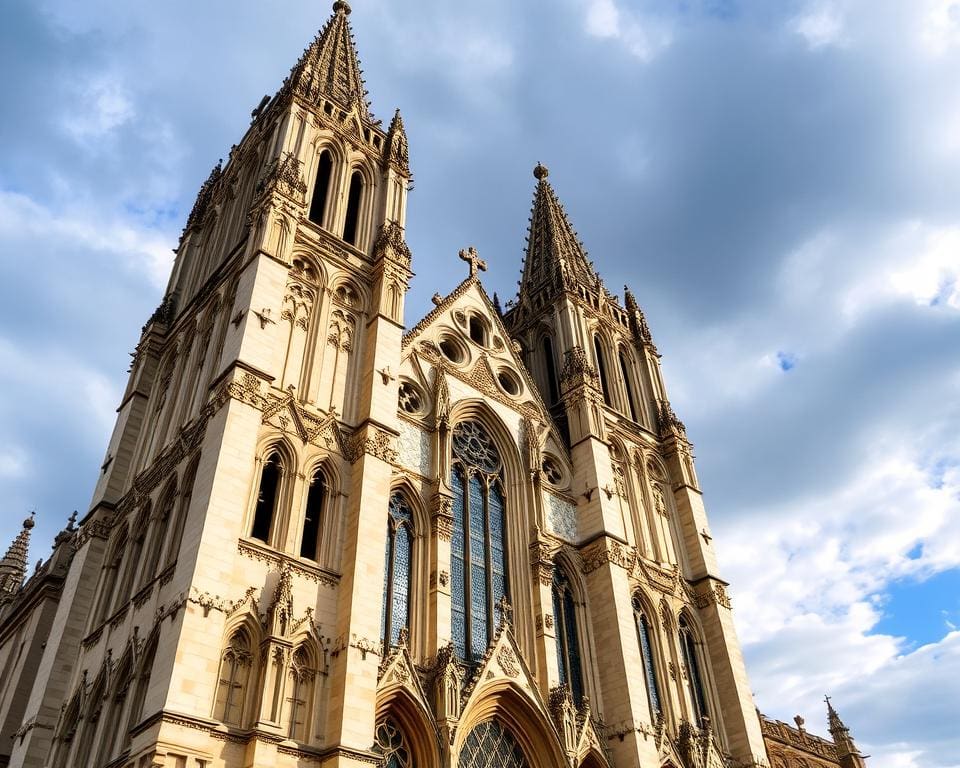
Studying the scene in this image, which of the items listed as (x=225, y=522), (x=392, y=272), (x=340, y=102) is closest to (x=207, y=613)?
(x=225, y=522)

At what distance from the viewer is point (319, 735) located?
59.4ft

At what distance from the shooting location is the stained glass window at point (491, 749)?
71.6 feet

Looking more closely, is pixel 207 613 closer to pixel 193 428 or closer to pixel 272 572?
pixel 272 572

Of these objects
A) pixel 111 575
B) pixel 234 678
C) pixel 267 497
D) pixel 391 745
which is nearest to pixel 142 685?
pixel 234 678

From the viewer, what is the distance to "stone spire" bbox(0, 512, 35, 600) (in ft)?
142

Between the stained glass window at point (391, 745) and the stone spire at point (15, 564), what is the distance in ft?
94.4

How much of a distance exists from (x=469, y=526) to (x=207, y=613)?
10268 mm

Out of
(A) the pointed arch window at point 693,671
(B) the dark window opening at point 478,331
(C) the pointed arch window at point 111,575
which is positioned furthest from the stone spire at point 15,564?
(A) the pointed arch window at point 693,671

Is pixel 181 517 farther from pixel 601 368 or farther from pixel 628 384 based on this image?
pixel 628 384

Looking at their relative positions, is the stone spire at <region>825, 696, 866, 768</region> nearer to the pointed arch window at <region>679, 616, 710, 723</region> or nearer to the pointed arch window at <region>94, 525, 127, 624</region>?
the pointed arch window at <region>679, 616, 710, 723</region>

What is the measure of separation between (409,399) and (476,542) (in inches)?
196

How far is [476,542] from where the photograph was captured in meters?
26.3

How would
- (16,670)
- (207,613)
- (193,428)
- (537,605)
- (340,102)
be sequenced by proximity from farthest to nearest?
1. (340,102)
2. (16,670)
3. (537,605)
4. (193,428)
5. (207,613)

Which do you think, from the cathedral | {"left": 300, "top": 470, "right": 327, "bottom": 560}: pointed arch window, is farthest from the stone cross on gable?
{"left": 300, "top": 470, "right": 327, "bottom": 560}: pointed arch window
